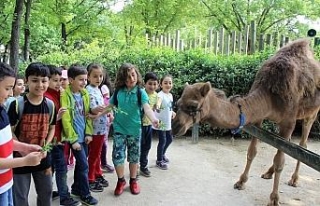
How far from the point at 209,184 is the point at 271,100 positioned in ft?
5.31

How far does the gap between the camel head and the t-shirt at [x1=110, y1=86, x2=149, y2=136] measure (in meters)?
1.30

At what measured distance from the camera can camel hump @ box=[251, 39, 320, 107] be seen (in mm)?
4152

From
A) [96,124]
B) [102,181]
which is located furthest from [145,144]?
[96,124]

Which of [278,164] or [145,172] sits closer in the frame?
[278,164]

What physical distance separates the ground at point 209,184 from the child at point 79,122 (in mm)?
397

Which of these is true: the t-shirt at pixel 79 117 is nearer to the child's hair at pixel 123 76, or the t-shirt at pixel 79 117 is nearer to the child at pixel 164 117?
the child's hair at pixel 123 76

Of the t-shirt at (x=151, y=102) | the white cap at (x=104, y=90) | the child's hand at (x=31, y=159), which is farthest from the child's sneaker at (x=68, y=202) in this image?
the child's hand at (x=31, y=159)

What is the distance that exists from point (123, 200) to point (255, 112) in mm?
1914

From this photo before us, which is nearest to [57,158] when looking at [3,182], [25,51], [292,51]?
[3,182]

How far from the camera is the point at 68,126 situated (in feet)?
12.8

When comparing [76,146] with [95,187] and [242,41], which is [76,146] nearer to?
[95,187]

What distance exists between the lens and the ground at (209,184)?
457 centimetres

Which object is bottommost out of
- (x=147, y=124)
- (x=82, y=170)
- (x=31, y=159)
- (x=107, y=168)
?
(x=107, y=168)

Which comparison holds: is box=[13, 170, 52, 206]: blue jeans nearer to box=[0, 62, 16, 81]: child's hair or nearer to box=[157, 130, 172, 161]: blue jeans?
box=[0, 62, 16, 81]: child's hair
